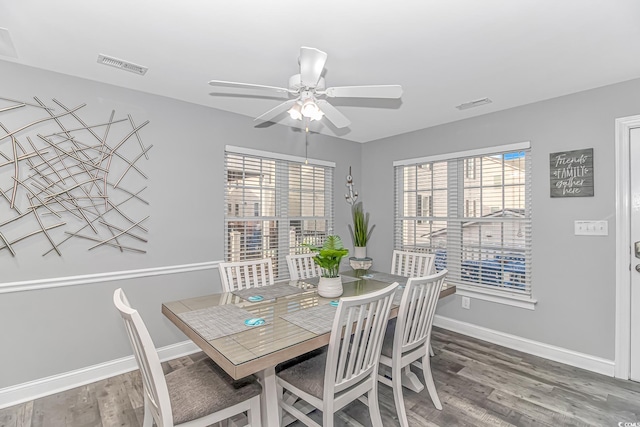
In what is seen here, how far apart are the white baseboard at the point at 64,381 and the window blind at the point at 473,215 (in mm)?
3265

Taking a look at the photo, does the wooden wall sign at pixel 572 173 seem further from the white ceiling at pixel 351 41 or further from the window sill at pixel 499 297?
the window sill at pixel 499 297

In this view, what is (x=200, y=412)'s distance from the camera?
1.49 m

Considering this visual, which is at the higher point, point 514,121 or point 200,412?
point 514,121

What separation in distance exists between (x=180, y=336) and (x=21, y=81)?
2484mm

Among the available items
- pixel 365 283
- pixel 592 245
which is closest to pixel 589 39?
pixel 592 245

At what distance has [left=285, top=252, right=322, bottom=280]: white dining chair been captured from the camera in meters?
3.02

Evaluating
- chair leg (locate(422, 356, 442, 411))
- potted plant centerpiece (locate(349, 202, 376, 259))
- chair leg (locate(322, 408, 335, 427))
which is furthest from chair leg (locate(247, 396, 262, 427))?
potted plant centerpiece (locate(349, 202, 376, 259))

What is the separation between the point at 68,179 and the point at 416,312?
287 cm

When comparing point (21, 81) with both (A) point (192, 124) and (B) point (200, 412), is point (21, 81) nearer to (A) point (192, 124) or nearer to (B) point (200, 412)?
(A) point (192, 124)

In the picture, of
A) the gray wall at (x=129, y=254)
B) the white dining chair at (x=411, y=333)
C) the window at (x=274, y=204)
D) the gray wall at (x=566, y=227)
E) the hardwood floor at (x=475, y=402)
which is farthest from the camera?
the window at (x=274, y=204)

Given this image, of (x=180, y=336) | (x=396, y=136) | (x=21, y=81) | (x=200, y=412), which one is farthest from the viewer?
(x=396, y=136)

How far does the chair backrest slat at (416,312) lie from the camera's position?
1941mm

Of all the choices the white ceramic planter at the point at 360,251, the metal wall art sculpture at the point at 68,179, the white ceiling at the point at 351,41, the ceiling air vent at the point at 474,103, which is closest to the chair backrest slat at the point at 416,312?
the white ceiling at the point at 351,41

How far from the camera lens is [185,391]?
1597mm
